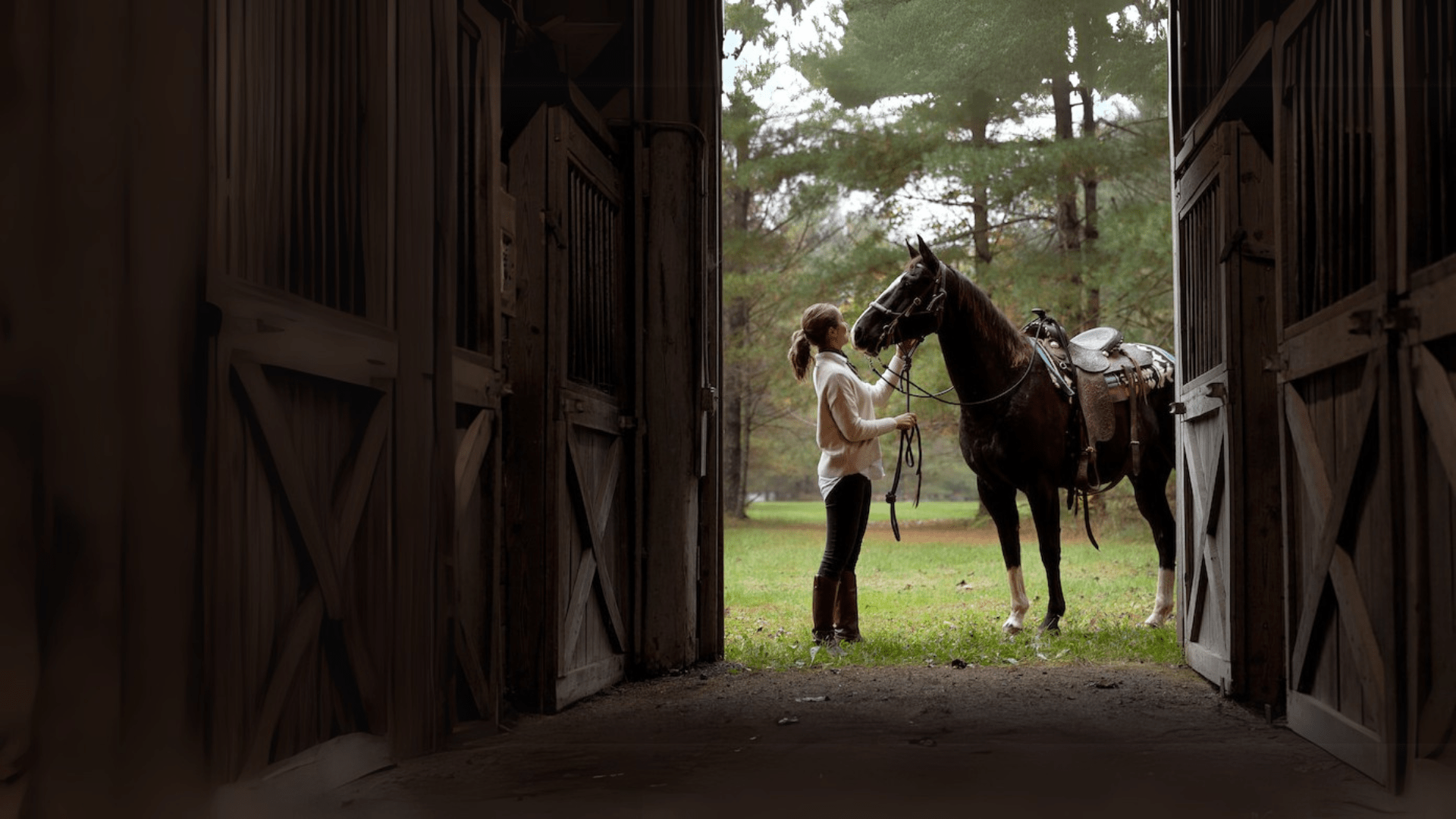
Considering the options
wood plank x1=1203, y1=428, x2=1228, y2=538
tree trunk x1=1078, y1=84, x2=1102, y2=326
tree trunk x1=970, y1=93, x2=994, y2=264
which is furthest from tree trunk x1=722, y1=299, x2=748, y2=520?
wood plank x1=1203, y1=428, x2=1228, y2=538

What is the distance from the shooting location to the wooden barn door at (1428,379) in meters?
3.24

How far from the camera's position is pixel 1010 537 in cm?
814

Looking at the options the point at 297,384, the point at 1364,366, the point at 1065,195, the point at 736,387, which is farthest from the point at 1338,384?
the point at 736,387

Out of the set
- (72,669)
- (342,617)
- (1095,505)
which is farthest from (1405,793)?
(1095,505)

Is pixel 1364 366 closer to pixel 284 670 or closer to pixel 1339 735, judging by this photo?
pixel 1339 735

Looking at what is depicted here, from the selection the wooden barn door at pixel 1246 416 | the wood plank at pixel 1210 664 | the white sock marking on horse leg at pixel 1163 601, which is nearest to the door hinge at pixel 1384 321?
the wooden barn door at pixel 1246 416

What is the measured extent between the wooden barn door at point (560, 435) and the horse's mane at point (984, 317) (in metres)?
2.70

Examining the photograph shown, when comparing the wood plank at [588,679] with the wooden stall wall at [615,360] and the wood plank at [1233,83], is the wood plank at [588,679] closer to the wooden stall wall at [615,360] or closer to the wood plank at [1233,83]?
the wooden stall wall at [615,360]

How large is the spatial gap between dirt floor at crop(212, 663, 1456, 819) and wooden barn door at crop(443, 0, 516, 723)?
31cm

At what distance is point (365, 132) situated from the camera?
12.2ft

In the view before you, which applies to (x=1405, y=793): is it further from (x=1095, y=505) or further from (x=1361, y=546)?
(x=1095, y=505)

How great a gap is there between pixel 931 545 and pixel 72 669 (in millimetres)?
15695

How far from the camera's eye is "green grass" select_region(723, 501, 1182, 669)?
7074mm

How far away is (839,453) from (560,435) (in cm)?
250
